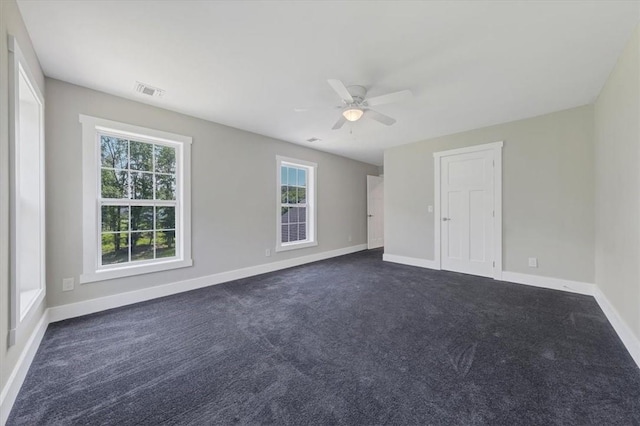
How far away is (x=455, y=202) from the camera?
14.3 ft

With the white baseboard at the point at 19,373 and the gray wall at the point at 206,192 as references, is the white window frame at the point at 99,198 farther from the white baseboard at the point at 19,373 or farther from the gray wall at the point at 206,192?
the white baseboard at the point at 19,373

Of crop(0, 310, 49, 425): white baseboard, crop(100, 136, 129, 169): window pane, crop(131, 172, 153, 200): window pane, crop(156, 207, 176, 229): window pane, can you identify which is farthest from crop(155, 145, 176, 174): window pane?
crop(0, 310, 49, 425): white baseboard

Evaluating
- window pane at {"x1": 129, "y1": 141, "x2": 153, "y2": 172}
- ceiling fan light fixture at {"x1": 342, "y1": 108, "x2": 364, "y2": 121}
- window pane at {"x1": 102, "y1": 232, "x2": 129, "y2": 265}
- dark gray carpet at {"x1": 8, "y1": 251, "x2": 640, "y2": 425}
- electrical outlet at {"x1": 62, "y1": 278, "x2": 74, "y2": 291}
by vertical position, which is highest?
ceiling fan light fixture at {"x1": 342, "y1": 108, "x2": 364, "y2": 121}

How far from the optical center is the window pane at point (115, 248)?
2.96m

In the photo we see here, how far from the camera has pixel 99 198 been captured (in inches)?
113

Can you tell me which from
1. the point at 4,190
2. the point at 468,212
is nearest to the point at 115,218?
the point at 4,190

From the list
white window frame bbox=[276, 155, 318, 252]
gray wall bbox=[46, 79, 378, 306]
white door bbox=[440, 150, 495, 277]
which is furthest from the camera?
white window frame bbox=[276, 155, 318, 252]

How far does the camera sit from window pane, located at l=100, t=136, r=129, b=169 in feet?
9.71

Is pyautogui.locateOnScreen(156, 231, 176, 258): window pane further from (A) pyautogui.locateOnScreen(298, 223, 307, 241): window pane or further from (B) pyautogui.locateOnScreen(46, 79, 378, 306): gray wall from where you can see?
(A) pyautogui.locateOnScreen(298, 223, 307, 241): window pane

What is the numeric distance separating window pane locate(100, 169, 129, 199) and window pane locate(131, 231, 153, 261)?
51 centimetres

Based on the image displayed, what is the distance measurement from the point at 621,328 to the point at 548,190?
6.46ft

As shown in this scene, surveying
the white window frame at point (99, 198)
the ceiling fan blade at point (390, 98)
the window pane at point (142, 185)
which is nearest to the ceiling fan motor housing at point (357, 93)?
the ceiling fan blade at point (390, 98)

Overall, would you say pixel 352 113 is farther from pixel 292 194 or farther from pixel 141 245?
pixel 141 245

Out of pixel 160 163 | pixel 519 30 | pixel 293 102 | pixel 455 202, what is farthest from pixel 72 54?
pixel 455 202
